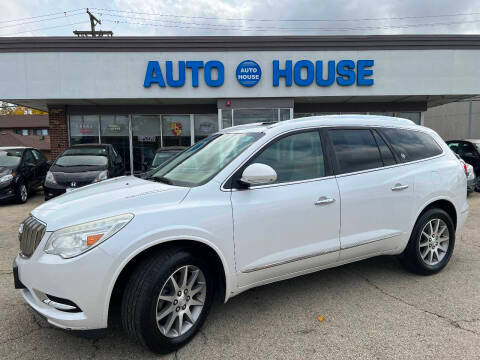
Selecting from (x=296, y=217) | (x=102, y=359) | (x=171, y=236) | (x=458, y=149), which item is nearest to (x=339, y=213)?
(x=296, y=217)

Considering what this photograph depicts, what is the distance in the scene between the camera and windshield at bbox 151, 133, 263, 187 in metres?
2.95

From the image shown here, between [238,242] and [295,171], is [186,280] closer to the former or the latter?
[238,242]

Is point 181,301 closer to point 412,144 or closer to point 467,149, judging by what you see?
point 412,144

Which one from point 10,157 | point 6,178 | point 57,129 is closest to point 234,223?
point 6,178

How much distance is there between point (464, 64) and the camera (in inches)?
488

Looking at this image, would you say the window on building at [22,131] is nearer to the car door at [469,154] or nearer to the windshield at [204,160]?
the car door at [469,154]

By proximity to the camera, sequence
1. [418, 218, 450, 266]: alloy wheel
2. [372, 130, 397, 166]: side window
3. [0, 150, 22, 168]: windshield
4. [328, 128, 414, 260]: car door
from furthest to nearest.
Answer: [0, 150, 22, 168]: windshield < [418, 218, 450, 266]: alloy wheel < [372, 130, 397, 166]: side window < [328, 128, 414, 260]: car door

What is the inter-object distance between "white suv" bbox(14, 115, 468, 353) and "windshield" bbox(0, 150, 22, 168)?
7.99 metres

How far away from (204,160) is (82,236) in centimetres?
132

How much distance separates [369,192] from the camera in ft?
11.0

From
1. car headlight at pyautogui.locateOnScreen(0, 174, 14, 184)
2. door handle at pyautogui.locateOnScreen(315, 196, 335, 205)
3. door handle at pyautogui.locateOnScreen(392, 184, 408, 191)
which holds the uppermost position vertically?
door handle at pyautogui.locateOnScreen(392, 184, 408, 191)

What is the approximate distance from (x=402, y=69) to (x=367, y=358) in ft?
40.1

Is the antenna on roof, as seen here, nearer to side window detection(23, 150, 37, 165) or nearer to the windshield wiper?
side window detection(23, 150, 37, 165)

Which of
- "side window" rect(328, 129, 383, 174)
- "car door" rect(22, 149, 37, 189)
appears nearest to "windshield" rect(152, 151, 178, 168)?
"car door" rect(22, 149, 37, 189)
